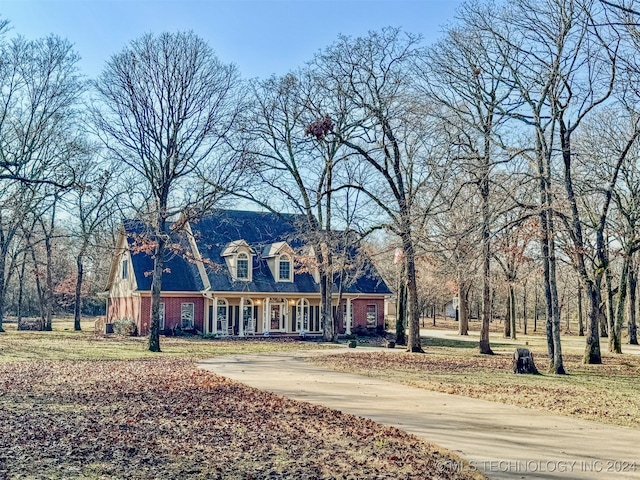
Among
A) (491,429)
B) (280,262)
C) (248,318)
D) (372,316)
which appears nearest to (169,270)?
(248,318)

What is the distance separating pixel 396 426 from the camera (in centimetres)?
937

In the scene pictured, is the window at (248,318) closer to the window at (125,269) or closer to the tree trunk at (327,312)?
the tree trunk at (327,312)

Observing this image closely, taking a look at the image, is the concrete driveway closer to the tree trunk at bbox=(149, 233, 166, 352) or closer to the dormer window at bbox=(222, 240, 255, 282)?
the tree trunk at bbox=(149, 233, 166, 352)

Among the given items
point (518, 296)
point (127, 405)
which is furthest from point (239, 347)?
point (518, 296)

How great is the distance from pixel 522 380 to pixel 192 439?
34.9 ft

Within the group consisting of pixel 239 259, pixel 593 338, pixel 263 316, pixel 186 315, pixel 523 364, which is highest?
pixel 239 259

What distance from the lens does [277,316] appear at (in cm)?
3853

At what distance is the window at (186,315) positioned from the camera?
117ft

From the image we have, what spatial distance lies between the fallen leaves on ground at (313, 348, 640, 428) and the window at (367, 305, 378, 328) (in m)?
16.0

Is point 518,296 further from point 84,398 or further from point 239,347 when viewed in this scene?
point 84,398

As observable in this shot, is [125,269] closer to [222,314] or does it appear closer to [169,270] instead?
[169,270]

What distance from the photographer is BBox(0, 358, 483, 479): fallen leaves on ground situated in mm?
6867

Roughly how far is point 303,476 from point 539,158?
45.9ft

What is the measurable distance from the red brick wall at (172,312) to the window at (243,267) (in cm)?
276
